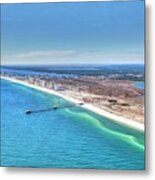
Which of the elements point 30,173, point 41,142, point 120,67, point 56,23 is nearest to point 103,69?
point 120,67

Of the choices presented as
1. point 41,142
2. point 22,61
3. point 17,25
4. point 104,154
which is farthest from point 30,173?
point 17,25

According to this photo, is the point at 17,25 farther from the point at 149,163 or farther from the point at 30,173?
the point at 149,163

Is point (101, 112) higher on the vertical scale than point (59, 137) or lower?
higher

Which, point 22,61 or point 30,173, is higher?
point 22,61

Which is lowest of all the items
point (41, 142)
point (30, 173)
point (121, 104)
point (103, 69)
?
point (30, 173)

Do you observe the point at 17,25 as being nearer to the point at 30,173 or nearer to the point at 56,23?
the point at 56,23

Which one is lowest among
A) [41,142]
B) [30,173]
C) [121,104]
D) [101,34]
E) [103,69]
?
[30,173]
